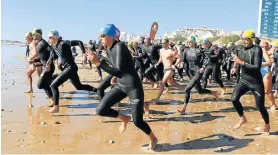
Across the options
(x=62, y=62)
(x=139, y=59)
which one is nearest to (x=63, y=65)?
(x=62, y=62)

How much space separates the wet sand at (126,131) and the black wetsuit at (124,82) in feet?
1.94

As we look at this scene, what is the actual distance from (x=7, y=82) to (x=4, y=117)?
6.23 metres

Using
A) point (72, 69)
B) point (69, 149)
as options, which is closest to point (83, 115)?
point (72, 69)

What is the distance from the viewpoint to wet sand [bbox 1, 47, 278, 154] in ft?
17.5

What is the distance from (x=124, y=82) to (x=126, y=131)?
1.52 meters

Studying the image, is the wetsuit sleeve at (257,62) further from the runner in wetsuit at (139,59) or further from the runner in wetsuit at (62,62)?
the runner in wetsuit at (139,59)

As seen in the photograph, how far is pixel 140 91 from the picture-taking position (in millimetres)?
5168

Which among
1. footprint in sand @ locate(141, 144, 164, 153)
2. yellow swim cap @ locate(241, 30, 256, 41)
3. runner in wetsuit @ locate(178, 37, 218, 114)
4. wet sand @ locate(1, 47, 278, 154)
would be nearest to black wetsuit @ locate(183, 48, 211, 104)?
runner in wetsuit @ locate(178, 37, 218, 114)

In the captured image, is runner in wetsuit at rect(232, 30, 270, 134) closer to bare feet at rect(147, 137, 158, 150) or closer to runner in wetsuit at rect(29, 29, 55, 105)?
bare feet at rect(147, 137, 158, 150)

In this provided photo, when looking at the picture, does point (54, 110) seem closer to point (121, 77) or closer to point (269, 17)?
point (121, 77)

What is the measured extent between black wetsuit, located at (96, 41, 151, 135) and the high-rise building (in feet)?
585

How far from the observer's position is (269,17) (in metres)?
177

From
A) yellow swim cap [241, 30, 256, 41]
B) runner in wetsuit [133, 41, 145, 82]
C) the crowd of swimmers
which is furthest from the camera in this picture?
runner in wetsuit [133, 41, 145, 82]

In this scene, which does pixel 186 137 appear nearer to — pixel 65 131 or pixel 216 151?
pixel 216 151
